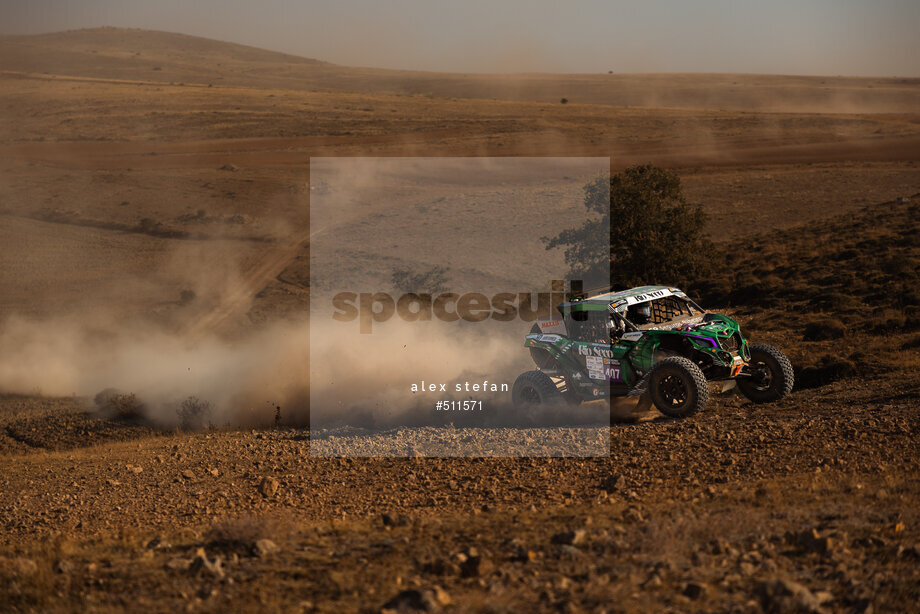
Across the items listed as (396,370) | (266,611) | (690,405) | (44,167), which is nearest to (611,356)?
(690,405)

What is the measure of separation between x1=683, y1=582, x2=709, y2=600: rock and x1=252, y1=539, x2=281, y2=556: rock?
344cm

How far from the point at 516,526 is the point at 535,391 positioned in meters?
6.64

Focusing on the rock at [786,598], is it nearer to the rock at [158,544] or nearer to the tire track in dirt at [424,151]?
the rock at [158,544]

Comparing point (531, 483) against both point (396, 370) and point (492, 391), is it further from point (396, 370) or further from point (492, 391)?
point (396, 370)

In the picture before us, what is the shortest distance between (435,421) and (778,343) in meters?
10.3

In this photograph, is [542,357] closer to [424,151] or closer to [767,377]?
[767,377]

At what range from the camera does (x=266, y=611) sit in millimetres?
5691

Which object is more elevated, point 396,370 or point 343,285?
point 343,285

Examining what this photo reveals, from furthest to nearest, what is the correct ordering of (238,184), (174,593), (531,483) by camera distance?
1. (238,184)
2. (531,483)
3. (174,593)

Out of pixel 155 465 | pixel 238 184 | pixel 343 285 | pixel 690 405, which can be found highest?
pixel 238 184

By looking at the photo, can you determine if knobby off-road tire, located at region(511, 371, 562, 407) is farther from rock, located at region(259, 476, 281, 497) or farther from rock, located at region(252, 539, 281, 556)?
rock, located at region(252, 539, 281, 556)

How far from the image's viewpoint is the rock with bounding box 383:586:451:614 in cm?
550

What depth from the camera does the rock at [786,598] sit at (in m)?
5.34

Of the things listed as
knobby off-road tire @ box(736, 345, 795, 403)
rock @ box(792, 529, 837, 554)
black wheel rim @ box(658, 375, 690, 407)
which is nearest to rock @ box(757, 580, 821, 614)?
rock @ box(792, 529, 837, 554)
